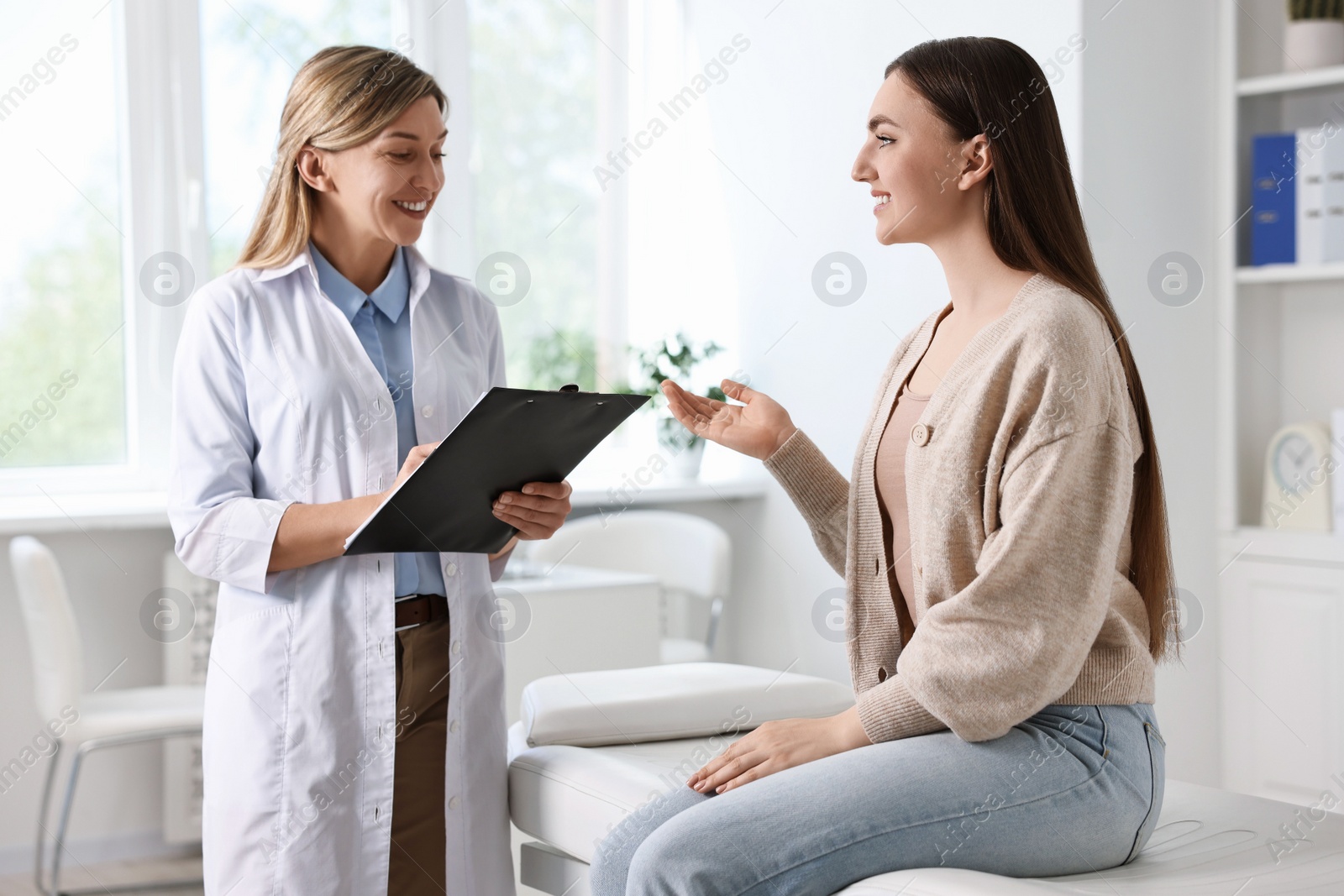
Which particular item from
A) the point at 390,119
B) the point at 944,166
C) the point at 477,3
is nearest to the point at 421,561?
the point at 390,119

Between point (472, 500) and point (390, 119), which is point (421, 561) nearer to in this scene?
point (472, 500)

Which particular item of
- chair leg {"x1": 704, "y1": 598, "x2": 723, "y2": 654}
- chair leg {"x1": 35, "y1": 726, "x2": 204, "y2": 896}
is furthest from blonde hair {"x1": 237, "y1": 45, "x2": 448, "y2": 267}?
chair leg {"x1": 704, "y1": 598, "x2": 723, "y2": 654}

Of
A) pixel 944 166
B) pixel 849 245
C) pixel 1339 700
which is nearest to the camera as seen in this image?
pixel 944 166

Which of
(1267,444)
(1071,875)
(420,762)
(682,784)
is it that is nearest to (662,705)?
(682,784)

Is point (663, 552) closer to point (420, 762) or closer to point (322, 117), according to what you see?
point (420, 762)

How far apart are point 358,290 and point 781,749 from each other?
80 centimetres

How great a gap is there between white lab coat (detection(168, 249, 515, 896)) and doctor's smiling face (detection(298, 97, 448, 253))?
0.09 meters

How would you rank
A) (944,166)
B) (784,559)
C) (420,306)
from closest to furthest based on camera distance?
(944,166) < (420,306) < (784,559)

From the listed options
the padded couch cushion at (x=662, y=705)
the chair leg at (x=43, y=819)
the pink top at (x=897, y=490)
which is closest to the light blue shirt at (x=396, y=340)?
the padded couch cushion at (x=662, y=705)

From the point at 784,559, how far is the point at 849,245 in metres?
0.96

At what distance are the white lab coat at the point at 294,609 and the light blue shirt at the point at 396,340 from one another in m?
0.02

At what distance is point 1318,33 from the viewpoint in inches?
107

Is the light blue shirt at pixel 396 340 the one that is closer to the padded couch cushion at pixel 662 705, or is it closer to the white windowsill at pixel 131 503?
Result: the padded couch cushion at pixel 662 705

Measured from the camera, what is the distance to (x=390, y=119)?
153 centimetres
